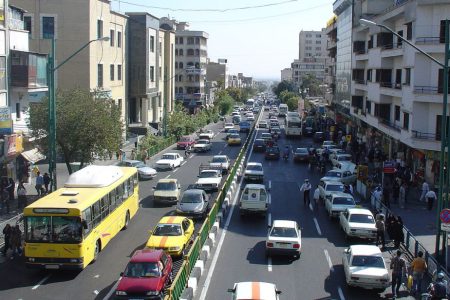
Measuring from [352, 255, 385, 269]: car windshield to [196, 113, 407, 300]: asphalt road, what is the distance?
35.4 inches

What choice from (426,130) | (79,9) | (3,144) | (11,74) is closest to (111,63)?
(79,9)

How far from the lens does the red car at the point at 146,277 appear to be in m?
17.2

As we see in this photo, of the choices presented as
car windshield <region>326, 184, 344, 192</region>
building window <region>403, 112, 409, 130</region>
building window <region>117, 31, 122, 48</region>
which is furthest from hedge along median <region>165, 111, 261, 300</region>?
building window <region>117, 31, 122, 48</region>

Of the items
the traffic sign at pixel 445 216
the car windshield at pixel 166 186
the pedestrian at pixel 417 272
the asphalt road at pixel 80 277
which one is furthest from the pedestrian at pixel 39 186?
the traffic sign at pixel 445 216

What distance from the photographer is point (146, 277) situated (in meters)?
17.8

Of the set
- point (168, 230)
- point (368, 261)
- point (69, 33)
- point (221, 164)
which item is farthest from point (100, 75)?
point (368, 261)

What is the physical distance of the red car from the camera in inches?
679

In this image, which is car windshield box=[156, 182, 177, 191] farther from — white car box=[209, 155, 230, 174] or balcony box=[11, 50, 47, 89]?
white car box=[209, 155, 230, 174]

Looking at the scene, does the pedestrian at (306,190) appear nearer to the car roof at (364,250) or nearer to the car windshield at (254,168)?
the car windshield at (254,168)

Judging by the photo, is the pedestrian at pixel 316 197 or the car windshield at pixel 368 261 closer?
the car windshield at pixel 368 261

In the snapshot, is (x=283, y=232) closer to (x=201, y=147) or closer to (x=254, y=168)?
(x=254, y=168)

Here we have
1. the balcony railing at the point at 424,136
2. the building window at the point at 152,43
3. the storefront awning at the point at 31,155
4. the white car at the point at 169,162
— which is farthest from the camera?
the building window at the point at 152,43

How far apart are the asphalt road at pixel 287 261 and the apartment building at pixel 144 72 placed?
1563 inches

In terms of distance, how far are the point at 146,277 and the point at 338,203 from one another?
48.7 ft
